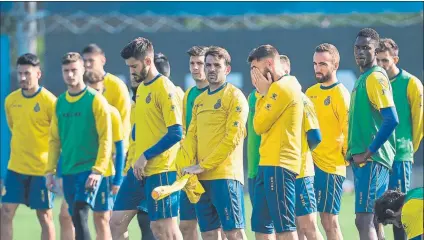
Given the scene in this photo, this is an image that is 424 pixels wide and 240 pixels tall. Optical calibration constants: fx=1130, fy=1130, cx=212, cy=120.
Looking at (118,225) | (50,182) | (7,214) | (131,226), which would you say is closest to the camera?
(118,225)

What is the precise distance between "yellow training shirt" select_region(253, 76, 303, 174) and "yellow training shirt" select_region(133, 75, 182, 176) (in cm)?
102

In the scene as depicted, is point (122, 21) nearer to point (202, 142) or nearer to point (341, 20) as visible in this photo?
point (341, 20)

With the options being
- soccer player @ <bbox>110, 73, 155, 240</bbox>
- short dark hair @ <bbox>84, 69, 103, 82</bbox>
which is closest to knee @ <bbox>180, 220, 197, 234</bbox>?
soccer player @ <bbox>110, 73, 155, 240</bbox>

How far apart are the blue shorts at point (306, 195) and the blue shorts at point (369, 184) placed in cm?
37

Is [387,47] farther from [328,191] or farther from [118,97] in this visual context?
[118,97]

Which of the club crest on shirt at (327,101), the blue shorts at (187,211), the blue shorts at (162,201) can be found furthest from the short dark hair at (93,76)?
the club crest on shirt at (327,101)

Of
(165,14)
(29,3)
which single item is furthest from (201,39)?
→ (29,3)

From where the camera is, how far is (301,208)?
9531 millimetres

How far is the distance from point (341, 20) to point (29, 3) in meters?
6.66

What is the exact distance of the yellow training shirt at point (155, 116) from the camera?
9492mm

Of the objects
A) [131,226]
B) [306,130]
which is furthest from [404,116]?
[131,226]

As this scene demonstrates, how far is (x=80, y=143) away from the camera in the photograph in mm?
10461

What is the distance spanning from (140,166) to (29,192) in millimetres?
2517

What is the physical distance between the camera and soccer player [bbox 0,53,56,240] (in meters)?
11.6
